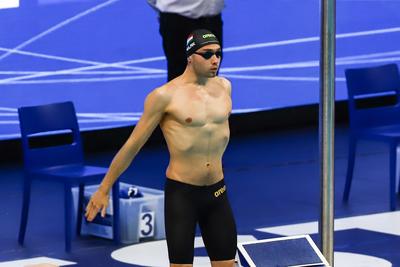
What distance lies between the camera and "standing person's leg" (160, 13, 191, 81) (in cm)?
930

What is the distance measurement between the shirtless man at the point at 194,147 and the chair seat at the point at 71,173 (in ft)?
7.84

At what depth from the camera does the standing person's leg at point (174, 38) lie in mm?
9305

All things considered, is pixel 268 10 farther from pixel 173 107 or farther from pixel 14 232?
pixel 173 107

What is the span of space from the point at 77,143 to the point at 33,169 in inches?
15.0

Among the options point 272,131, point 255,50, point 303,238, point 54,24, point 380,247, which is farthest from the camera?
point 272,131

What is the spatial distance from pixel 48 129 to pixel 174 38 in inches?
49.2

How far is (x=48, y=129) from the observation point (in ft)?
29.1

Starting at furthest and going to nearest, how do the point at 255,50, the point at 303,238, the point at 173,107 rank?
the point at 255,50, the point at 173,107, the point at 303,238

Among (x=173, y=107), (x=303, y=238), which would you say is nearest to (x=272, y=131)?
(x=173, y=107)

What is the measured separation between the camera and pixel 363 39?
1287 centimetres

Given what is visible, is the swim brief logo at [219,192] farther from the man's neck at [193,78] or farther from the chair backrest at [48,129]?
the chair backrest at [48,129]

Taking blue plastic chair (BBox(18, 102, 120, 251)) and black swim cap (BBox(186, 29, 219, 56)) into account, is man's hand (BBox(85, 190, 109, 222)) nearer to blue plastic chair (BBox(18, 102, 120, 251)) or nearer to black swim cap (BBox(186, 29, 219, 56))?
black swim cap (BBox(186, 29, 219, 56))

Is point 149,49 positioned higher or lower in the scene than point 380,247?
higher

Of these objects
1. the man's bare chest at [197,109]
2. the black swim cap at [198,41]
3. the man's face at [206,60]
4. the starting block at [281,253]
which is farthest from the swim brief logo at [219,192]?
the starting block at [281,253]
